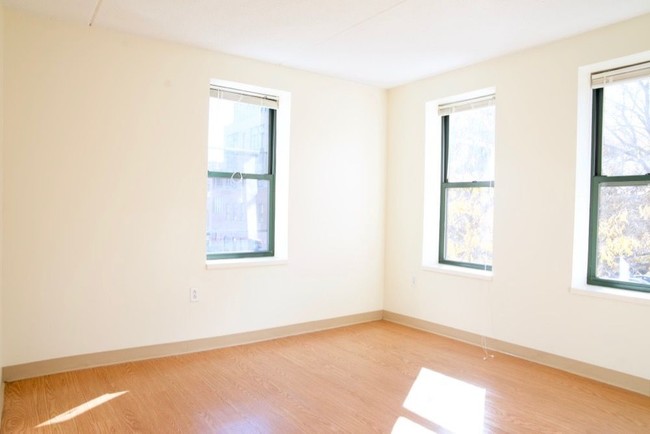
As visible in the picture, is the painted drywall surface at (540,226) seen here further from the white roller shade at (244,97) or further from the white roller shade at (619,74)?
the white roller shade at (244,97)

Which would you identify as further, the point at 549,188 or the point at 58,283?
the point at 549,188

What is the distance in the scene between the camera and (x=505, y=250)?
4.11 metres

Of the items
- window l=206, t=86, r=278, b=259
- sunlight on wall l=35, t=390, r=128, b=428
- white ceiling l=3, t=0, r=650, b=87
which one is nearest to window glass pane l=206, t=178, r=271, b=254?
window l=206, t=86, r=278, b=259

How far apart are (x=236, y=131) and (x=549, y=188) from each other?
2756mm

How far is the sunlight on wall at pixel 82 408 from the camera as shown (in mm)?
2721

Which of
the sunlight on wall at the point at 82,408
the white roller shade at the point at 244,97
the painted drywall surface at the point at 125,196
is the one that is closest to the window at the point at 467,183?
the painted drywall surface at the point at 125,196

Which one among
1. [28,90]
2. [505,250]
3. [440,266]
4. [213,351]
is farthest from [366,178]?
[28,90]

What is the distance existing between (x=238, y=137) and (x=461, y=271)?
8.04 feet

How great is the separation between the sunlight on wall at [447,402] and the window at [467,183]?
1410 millimetres

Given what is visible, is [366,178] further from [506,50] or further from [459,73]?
[506,50]

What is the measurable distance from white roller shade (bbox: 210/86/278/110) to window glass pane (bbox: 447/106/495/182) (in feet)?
5.98

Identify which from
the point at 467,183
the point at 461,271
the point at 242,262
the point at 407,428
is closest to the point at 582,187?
the point at 467,183

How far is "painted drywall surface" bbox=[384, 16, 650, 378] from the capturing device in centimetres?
340

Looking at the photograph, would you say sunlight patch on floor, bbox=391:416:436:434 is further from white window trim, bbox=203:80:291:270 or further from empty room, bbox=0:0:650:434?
white window trim, bbox=203:80:291:270
